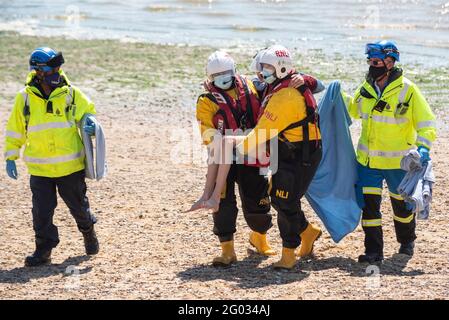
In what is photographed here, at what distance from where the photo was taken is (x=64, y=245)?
9430 millimetres

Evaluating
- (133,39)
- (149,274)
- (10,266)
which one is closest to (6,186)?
(10,266)

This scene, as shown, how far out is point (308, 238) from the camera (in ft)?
28.5

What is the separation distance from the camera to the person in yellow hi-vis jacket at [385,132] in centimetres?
823

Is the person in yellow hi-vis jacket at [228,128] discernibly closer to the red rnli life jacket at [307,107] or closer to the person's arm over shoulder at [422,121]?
the red rnli life jacket at [307,107]

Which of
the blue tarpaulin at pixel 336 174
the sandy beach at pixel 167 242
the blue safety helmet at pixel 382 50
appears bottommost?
the sandy beach at pixel 167 242

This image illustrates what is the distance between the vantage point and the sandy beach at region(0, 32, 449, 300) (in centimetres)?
766

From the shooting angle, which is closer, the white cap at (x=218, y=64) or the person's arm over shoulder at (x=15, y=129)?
the white cap at (x=218, y=64)

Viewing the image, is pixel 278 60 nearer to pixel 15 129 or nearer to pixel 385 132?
pixel 385 132

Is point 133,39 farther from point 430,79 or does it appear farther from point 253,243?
point 253,243

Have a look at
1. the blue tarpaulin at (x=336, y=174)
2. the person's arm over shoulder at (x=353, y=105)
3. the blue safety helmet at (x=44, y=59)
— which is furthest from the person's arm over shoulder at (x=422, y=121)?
the blue safety helmet at (x=44, y=59)

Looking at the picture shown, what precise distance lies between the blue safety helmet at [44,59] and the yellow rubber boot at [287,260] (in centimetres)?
246

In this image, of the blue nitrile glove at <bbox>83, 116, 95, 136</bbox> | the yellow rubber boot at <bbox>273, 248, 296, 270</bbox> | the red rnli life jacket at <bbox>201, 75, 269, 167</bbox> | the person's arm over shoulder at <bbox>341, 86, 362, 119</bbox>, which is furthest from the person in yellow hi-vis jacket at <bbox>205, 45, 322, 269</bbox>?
the blue nitrile glove at <bbox>83, 116, 95, 136</bbox>

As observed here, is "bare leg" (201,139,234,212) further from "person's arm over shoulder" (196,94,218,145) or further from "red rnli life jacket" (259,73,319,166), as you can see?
"red rnli life jacket" (259,73,319,166)

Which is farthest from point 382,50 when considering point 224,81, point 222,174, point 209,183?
point 209,183
